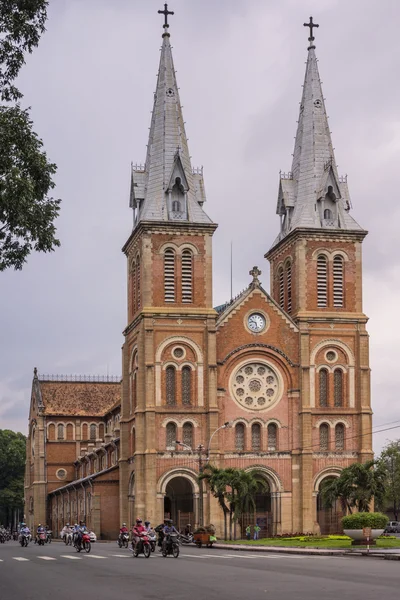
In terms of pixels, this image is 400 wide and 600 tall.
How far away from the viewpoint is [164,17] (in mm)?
87188

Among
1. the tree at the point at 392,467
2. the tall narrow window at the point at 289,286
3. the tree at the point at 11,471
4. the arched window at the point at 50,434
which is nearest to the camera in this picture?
the tall narrow window at the point at 289,286

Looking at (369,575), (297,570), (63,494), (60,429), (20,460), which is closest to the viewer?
(369,575)

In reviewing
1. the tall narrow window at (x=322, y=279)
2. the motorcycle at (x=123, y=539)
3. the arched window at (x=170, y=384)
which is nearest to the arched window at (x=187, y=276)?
the arched window at (x=170, y=384)

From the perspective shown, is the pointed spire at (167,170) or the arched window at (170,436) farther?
the pointed spire at (167,170)

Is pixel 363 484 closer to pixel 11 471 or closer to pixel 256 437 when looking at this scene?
pixel 256 437

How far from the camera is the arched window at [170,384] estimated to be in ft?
263

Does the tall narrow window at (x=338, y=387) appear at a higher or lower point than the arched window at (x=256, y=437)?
higher

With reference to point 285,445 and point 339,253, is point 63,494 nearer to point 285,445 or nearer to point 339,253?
point 285,445

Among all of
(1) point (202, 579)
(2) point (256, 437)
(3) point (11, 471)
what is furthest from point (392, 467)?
(1) point (202, 579)

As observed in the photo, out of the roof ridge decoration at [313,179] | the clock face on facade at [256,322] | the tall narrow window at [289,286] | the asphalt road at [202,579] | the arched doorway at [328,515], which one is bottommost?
the arched doorway at [328,515]

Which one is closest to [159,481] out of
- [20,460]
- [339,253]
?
[339,253]

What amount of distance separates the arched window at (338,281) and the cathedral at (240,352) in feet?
0.26

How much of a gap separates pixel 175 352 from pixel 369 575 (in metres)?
50.1

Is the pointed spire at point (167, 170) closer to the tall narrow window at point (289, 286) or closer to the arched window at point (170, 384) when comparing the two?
the tall narrow window at point (289, 286)
